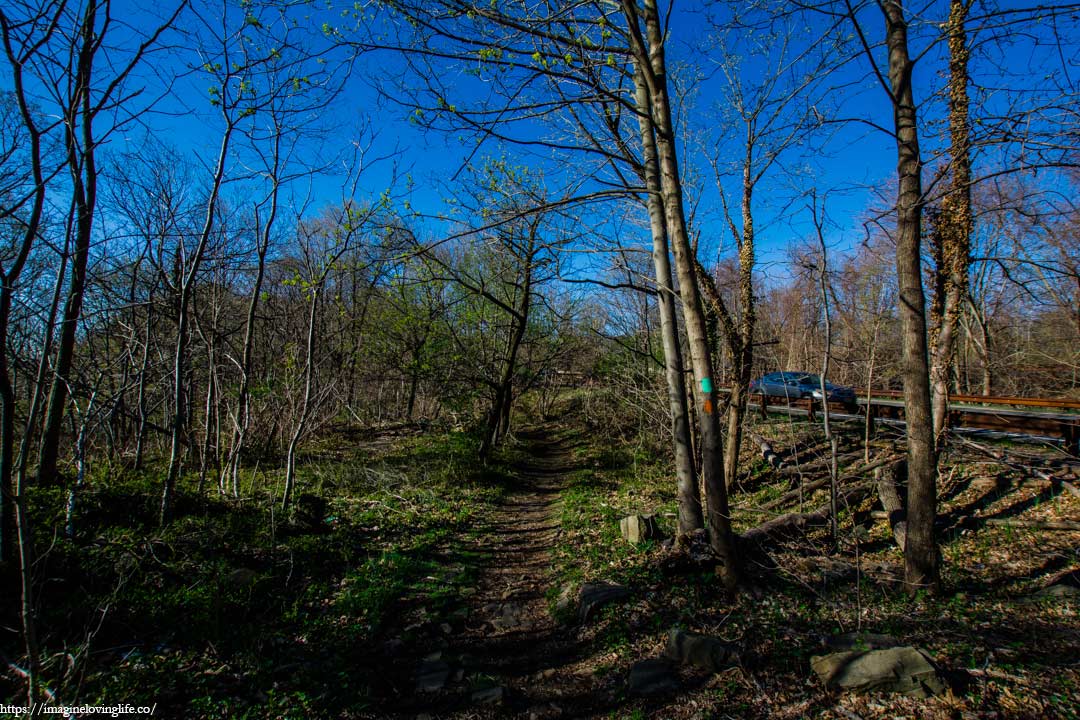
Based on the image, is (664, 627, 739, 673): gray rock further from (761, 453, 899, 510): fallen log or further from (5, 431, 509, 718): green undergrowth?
(761, 453, 899, 510): fallen log

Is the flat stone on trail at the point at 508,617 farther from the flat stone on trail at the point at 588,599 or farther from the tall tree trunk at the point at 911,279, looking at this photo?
the tall tree trunk at the point at 911,279

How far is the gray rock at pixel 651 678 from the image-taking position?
306 centimetres

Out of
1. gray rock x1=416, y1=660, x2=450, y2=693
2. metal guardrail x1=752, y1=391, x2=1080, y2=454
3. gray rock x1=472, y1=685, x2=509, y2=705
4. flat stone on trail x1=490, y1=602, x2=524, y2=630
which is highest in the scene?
metal guardrail x1=752, y1=391, x2=1080, y2=454

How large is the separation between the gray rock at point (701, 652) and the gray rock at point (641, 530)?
84.2 inches

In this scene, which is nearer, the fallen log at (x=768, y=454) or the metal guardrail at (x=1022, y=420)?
the metal guardrail at (x=1022, y=420)

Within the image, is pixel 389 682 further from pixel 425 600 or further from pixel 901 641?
pixel 901 641

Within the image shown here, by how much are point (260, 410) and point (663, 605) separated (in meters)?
7.99

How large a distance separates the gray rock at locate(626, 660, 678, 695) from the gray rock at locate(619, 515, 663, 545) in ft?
7.44

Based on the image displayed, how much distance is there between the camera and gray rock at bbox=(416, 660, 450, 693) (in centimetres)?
329

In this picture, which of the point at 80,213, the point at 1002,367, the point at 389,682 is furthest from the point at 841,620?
the point at 1002,367

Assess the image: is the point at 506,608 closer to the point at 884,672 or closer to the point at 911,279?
the point at 884,672

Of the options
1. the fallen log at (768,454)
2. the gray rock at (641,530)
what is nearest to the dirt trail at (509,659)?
the gray rock at (641,530)

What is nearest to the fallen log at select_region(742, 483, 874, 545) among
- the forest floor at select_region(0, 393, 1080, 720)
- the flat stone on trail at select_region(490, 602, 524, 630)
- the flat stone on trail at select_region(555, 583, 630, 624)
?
the forest floor at select_region(0, 393, 1080, 720)

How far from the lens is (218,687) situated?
3035mm
